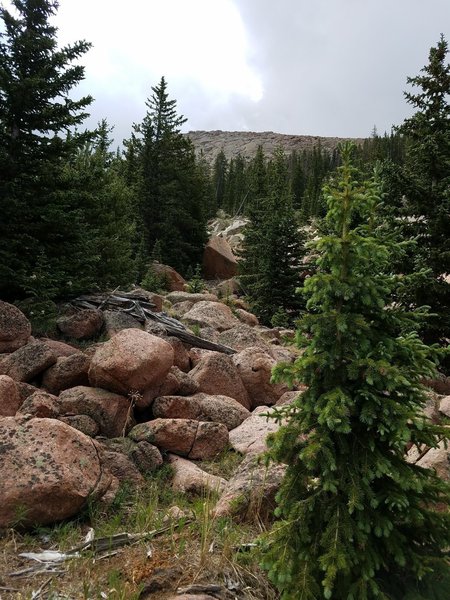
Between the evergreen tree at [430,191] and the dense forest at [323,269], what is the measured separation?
0.16 ft

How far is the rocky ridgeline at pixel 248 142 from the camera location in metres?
162

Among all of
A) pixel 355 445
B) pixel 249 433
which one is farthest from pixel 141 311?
pixel 355 445

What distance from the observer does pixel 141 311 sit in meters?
11.6

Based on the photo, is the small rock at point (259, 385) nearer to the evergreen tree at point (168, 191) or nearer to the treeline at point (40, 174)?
the treeline at point (40, 174)

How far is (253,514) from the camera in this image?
4.09 metres

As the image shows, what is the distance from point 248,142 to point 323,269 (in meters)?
181

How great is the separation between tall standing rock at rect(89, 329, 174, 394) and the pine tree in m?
3.76

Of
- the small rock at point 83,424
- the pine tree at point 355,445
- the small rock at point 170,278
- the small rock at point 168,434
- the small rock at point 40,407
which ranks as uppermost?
the pine tree at point 355,445

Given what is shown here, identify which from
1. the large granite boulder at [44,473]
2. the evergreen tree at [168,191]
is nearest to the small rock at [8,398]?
the large granite boulder at [44,473]

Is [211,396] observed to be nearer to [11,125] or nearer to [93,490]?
[93,490]

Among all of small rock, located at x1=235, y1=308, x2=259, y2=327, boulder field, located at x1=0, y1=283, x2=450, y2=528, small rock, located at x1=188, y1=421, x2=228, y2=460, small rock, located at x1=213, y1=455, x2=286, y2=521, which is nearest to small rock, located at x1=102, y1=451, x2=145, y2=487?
boulder field, located at x1=0, y1=283, x2=450, y2=528

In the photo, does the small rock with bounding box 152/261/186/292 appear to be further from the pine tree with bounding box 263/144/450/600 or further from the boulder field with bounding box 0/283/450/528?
Answer: the pine tree with bounding box 263/144/450/600

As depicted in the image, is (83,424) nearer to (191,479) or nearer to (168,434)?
(168,434)

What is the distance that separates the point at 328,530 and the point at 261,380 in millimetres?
6537
